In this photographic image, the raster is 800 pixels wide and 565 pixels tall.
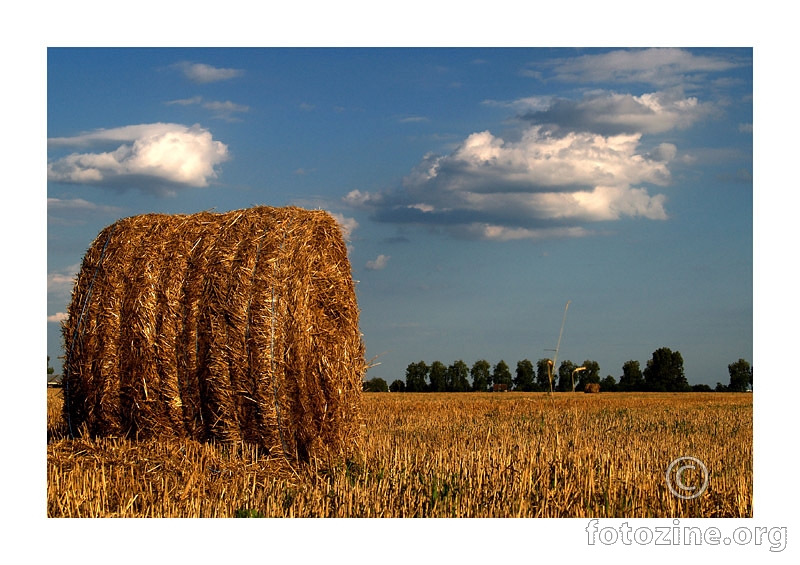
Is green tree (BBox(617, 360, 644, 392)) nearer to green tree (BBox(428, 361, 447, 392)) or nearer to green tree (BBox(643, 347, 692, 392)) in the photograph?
green tree (BBox(643, 347, 692, 392))

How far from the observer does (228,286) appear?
333 inches

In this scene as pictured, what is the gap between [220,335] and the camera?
8367 millimetres

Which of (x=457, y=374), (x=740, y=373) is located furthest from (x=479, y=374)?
(x=740, y=373)

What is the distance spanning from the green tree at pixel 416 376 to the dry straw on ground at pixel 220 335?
36644 mm

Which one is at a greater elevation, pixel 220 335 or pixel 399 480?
pixel 220 335

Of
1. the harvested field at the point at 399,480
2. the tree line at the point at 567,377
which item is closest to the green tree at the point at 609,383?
the tree line at the point at 567,377

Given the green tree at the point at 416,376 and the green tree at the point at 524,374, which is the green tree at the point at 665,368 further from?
the green tree at the point at 416,376

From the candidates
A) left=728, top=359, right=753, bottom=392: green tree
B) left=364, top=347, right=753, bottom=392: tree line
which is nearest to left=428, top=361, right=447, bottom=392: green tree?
left=364, top=347, right=753, bottom=392: tree line

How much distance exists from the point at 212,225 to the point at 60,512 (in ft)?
12.0

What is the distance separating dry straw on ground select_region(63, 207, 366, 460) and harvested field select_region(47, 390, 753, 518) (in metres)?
0.33

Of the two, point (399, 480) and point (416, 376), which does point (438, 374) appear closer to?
point (416, 376)

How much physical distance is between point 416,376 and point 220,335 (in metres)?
38.5

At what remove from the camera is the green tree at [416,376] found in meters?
45.8
